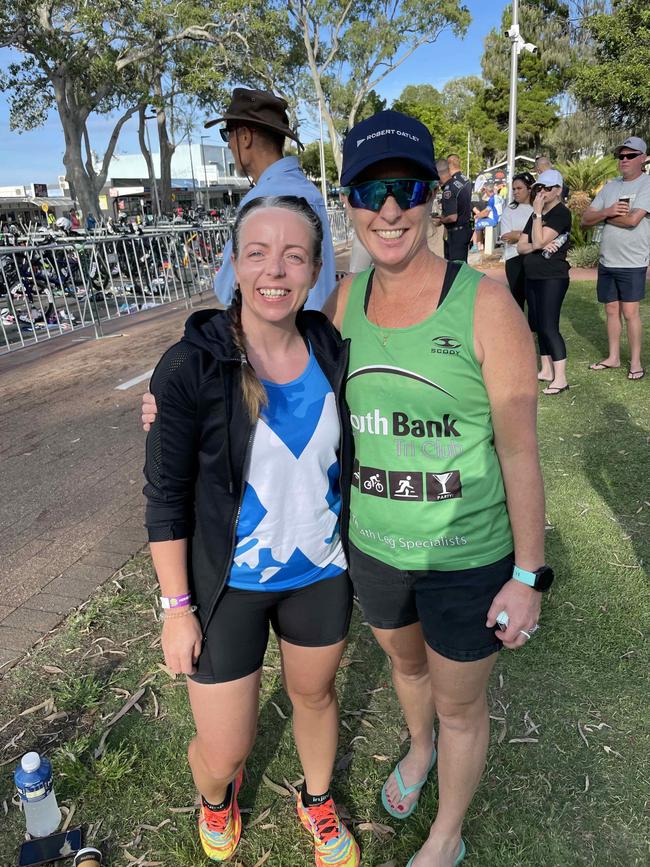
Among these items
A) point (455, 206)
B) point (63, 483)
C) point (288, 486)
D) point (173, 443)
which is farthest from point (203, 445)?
point (455, 206)

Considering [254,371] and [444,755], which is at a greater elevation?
[254,371]

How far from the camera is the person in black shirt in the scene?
239 inches

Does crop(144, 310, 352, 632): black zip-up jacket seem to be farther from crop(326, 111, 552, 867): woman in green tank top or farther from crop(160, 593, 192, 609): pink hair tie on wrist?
crop(326, 111, 552, 867): woman in green tank top

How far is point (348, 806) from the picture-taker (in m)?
2.34

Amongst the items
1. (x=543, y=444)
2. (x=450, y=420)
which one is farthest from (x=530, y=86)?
(x=450, y=420)

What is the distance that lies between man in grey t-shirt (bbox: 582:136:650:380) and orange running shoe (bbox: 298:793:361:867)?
5.65 meters

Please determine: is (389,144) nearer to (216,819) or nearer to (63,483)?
(216,819)

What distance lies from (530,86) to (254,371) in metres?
63.6

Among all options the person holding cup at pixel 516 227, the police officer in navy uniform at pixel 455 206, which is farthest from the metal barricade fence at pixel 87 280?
the person holding cup at pixel 516 227

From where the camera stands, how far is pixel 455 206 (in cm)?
948

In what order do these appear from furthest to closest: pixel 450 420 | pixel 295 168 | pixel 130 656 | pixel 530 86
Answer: pixel 530 86 → pixel 130 656 → pixel 295 168 → pixel 450 420

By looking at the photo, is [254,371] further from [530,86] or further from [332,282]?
[530,86]

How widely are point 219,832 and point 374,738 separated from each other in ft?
2.46

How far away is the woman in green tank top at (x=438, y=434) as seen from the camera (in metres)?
1.64
